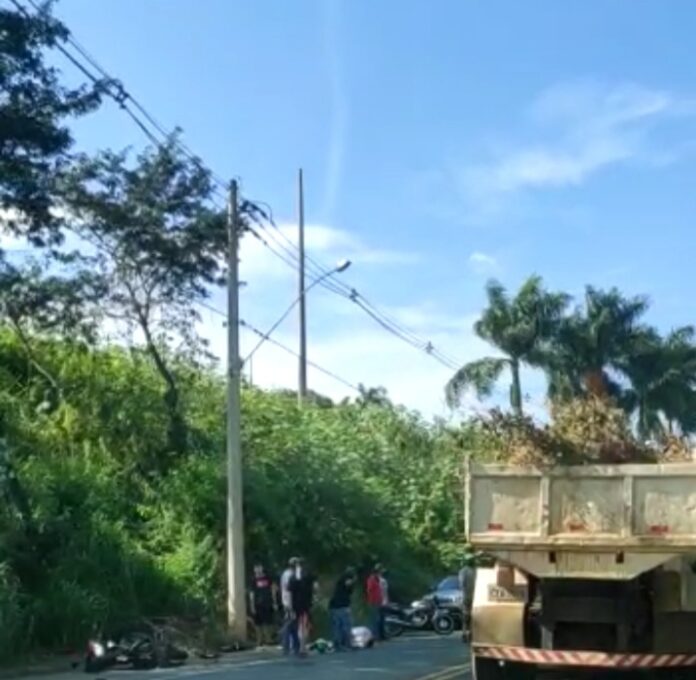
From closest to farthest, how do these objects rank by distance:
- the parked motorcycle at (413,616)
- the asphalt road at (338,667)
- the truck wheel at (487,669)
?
the truck wheel at (487,669) → the asphalt road at (338,667) → the parked motorcycle at (413,616)

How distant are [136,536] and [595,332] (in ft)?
112

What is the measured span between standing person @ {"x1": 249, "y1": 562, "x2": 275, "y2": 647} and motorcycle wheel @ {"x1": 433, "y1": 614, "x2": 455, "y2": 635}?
5.31 metres

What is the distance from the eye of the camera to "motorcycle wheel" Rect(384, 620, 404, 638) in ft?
110

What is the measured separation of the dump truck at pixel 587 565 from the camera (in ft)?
48.5

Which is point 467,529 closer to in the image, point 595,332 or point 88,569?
point 88,569

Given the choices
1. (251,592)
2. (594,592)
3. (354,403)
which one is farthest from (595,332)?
(594,592)

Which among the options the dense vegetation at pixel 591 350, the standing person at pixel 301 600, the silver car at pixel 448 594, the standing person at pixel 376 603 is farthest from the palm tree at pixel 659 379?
the standing person at pixel 301 600

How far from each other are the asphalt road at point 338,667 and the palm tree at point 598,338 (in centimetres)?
3328

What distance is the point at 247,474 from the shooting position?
115 ft

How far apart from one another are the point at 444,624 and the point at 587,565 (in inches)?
776

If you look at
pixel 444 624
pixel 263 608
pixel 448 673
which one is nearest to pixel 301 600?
pixel 263 608

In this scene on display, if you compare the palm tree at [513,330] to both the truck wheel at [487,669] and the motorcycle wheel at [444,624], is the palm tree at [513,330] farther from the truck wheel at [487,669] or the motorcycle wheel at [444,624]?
the truck wheel at [487,669]

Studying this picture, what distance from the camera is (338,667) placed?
22.6 metres

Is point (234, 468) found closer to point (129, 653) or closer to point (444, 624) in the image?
point (129, 653)
